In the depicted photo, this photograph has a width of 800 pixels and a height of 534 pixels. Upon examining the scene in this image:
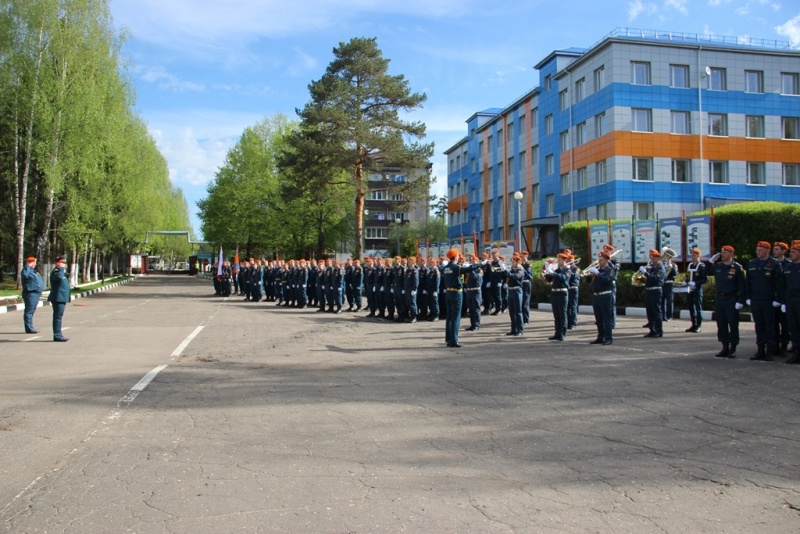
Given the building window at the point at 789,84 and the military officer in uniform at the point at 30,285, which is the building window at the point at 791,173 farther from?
the military officer in uniform at the point at 30,285

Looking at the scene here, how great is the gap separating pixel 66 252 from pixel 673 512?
1960 inches

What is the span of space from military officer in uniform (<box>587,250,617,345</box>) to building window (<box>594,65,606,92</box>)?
1151 inches

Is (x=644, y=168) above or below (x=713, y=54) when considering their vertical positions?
below

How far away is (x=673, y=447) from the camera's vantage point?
5883 millimetres

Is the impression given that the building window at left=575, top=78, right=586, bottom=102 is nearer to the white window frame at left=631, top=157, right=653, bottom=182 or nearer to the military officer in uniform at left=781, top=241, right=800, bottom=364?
the white window frame at left=631, top=157, right=653, bottom=182

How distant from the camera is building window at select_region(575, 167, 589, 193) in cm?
4259

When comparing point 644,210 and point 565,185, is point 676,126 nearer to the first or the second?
point 644,210

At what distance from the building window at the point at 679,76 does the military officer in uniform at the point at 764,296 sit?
→ 3151cm

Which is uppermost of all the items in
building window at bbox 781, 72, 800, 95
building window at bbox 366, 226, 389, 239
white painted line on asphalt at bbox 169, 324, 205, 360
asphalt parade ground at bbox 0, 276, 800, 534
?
building window at bbox 781, 72, 800, 95

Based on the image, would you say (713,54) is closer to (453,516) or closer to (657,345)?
Answer: (657,345)

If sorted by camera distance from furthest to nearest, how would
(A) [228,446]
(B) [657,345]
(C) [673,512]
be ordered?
(B) [657,345], (A) [228,446], (C) [673,512]

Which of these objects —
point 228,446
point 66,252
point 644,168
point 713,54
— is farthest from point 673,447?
point 66,252

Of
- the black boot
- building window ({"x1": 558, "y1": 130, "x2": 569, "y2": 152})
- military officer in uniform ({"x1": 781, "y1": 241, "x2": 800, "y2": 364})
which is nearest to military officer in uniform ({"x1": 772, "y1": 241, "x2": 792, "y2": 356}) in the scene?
the black boot

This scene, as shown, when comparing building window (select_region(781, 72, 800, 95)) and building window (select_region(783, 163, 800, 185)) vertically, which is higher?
building window (select_region(781, 72, 800, 95))
